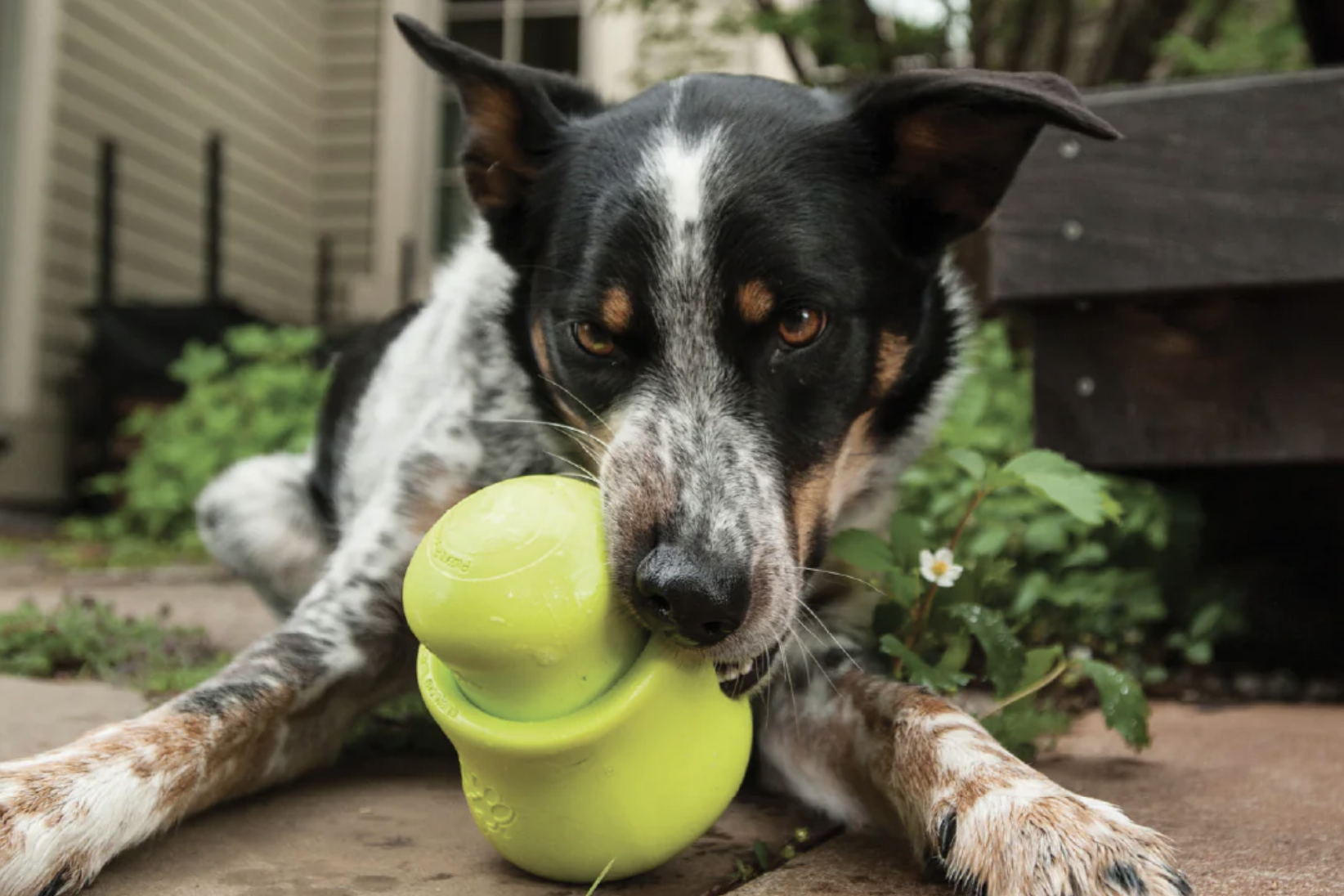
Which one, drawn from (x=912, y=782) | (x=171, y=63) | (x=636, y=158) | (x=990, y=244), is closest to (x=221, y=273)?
(x=171, y=63)

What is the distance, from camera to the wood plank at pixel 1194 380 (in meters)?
3.09

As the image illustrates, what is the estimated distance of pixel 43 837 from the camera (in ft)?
5.34

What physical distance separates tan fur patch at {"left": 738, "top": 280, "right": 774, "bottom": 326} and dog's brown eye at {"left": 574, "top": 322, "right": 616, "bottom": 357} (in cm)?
21

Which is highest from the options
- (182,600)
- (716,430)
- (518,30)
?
(518,30)

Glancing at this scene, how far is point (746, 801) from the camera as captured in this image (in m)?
2.16

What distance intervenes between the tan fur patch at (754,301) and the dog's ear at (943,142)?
434 millimetres

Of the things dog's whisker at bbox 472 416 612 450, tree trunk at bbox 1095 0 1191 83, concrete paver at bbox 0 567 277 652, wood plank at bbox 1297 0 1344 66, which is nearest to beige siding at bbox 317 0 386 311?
concrete paver at bbox 0 567 277 652

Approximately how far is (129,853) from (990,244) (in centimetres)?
233

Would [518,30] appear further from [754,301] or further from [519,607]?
[519,607]

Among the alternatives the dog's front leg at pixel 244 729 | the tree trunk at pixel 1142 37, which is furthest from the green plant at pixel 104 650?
the tree trunk at pixel 1142 37

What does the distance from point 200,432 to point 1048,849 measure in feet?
19.2

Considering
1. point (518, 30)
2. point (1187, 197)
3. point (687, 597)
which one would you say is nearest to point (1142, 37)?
point (1187, 197)

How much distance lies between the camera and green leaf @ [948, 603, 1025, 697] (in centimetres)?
222

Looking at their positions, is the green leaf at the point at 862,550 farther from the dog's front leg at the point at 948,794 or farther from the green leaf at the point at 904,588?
the dog's front leg at the point at 948,794
